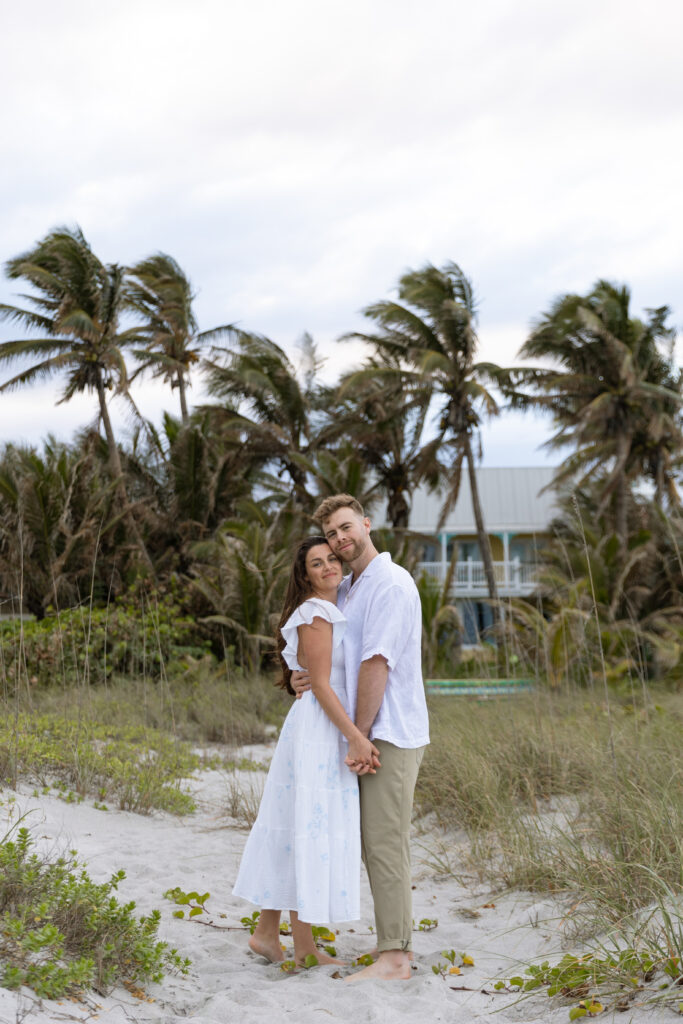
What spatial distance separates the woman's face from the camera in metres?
3.49

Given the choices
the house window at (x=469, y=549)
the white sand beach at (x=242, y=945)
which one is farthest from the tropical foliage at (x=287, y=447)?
the white sand beach at (x=242, y=945)

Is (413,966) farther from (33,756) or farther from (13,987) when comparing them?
(33,756)

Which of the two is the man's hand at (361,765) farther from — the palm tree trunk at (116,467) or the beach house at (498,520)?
the beach house at (498,520)

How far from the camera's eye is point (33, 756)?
231 inches

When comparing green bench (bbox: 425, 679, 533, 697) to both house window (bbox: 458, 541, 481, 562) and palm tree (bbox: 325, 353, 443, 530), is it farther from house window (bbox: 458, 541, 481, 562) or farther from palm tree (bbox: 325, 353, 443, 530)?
house window (bbox: 458, 541, 481, 562)

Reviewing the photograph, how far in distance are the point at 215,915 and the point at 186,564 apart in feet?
51.3

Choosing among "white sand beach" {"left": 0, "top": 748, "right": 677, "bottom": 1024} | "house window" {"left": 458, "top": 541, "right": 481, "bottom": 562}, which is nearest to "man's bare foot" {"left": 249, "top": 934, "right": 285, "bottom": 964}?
"white sand beach" {"left": 0, "top": 748, "right": 677, "bottom": 1024}

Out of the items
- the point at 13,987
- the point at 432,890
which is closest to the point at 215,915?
the point at 432,890

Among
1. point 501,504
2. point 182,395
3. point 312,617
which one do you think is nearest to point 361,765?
point 312,617

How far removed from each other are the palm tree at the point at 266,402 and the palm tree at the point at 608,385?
5432 mm

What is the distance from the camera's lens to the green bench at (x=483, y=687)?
8188 millimetres

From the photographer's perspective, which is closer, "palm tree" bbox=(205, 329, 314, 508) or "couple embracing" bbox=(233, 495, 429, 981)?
"couple embracing" bbox=(233, 495, 429, 981)

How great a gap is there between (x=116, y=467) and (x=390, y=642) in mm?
17288

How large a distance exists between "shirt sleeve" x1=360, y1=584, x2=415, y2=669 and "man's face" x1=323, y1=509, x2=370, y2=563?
20cm
